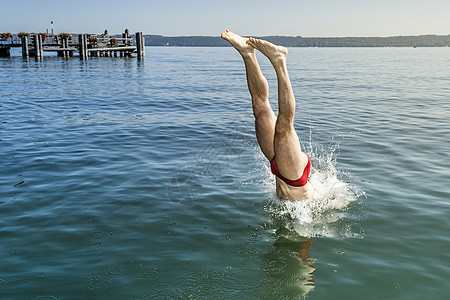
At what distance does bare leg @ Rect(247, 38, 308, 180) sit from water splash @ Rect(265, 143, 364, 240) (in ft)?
2.50

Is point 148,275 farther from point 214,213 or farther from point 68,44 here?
point 68,44

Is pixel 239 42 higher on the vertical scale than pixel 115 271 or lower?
higher

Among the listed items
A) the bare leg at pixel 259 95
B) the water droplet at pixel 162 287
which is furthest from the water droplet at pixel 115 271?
the bare leg at pixel 259 95

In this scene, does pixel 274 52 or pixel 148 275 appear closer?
pixel 148 275

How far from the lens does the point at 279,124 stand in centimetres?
554

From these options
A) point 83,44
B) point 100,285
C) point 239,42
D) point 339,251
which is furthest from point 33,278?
point 83,44

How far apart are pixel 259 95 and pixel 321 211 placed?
1.97 metres

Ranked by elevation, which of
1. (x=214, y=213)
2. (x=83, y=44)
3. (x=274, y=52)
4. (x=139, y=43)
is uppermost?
(x=139, y=43)

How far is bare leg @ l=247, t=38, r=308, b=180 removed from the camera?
17.7ft

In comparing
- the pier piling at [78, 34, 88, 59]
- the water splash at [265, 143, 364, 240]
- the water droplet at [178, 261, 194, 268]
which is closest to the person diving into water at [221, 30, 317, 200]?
the water splash at [265, 143, 364, 240]

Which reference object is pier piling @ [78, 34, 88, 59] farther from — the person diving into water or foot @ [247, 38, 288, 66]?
foot @ [247, 38, 288, 66]

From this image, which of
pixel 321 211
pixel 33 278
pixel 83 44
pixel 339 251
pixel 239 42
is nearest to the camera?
pixel 33 278

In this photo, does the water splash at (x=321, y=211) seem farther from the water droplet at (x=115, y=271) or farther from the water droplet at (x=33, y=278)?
the water droplet at (x=33, y=278)

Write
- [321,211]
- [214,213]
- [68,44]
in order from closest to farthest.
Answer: [321,211], [214,213], [68,44]
